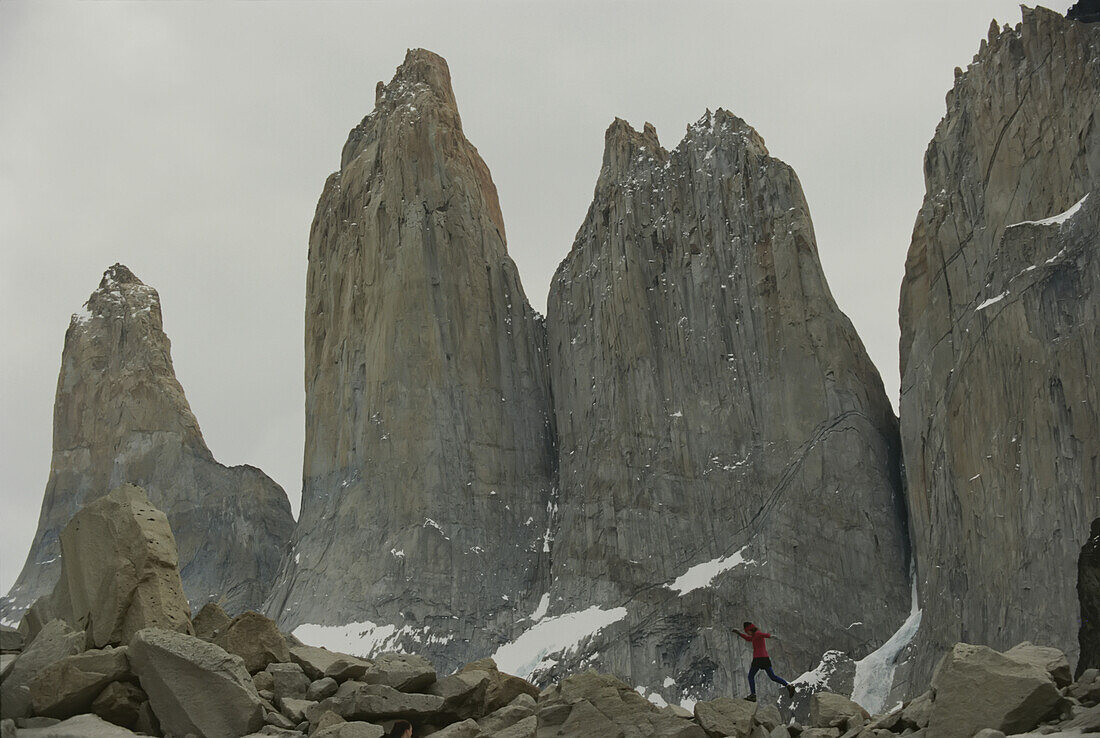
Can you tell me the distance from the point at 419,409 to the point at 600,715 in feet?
145

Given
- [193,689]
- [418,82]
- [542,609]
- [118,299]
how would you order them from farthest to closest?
[118,299]
[418,82]
[542,609]
[193,689]

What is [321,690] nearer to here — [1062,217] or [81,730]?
[81,730]

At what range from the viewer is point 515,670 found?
52.0 meters

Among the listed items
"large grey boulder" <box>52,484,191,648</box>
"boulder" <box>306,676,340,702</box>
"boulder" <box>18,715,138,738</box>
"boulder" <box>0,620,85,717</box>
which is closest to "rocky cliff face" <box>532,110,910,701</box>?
"boulder" <box>306,676,340,702</box>

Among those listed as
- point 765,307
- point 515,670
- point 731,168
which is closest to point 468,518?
point 515,670

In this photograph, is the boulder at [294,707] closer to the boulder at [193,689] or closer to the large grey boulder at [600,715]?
the boulder at [193,689]

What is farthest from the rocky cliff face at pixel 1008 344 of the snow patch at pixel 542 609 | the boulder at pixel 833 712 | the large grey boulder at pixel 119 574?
the large grey boulder at pixel 119 574

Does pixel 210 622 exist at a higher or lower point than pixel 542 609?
lower

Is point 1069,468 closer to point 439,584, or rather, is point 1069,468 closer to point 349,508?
point 439,584

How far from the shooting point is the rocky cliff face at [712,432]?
4978 cm

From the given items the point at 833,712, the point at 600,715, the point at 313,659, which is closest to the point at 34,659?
the point at 313,659

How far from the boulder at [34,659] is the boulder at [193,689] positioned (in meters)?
1.08

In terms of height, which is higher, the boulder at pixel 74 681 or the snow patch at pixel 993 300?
the snow patch at pixel 993 300

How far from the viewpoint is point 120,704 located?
1552 centimetres
